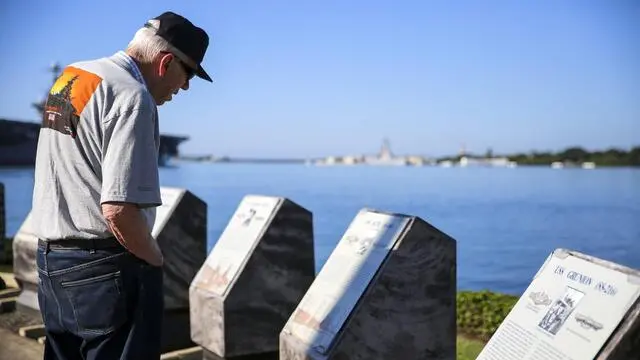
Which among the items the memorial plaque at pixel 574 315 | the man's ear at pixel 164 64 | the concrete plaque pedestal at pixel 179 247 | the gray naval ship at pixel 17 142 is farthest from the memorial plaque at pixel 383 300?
the gray naval ship at pixel 17 142

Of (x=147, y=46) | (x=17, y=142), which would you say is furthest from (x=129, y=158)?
(x=17, y=142)

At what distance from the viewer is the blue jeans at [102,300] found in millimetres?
2199

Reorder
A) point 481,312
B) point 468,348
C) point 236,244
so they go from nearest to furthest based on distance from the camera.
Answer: point 236,244
point 468,348
point 481,312

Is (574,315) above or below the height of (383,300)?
above

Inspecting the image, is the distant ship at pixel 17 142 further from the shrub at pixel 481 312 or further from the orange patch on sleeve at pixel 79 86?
the orange patch on sleeve at pixel 79 86

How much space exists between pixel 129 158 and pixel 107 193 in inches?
5.3

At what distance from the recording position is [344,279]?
3441mm

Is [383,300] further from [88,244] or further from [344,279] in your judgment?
[88,244]

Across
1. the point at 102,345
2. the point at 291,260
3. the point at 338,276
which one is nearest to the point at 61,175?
the point at 102,345

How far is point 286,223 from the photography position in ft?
14.8

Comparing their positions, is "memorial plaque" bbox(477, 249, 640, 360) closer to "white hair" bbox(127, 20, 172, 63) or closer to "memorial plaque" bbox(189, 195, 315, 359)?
"white hair" bbox(127, 20, 172, 63)

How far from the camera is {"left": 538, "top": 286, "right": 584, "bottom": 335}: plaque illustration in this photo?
2355mm

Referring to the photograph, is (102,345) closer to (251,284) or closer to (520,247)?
(251,284)

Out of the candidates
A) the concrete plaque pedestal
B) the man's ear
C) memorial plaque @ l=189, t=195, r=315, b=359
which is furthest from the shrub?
the man's ear
